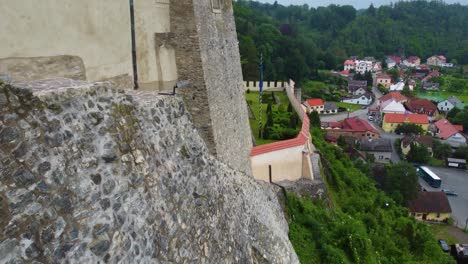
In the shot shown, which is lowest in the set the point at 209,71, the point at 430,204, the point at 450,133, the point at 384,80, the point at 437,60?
the point at 430,204

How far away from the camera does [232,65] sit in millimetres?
12641

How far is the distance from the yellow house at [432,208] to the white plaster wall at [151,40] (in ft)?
107

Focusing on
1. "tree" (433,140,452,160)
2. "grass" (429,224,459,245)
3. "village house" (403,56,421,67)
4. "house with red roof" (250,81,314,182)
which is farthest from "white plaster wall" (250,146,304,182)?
"village house" (403,56,421,67)

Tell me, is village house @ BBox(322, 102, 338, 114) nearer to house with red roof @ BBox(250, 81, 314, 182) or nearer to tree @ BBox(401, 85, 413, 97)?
tree @ BBox(401, 85, 413, 97)

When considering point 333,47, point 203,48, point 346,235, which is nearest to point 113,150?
point 203,48

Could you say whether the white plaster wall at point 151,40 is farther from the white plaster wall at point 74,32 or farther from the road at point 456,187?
the road at point 456,187

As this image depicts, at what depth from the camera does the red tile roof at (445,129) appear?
5597cm

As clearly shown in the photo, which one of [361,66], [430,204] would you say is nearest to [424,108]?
[361,66]

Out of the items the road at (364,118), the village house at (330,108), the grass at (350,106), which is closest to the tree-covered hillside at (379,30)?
the grass at (350,106)

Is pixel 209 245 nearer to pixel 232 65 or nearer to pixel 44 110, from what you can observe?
pixel 44 110

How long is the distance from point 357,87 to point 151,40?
7466cm

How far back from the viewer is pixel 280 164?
1477 centimetres

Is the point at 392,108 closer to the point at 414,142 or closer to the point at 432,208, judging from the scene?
the point at 414,142

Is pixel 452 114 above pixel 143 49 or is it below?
below
